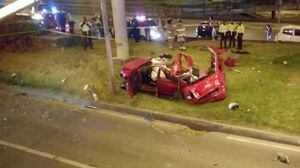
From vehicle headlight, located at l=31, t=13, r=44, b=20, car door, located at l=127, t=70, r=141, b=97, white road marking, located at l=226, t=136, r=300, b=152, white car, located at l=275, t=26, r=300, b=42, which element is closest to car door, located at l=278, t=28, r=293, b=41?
white car, located at l=275, t=26, r=300, b=42

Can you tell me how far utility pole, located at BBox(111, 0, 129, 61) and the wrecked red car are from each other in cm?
259

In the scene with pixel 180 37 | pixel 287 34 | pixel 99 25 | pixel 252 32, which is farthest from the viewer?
pixel 252 32

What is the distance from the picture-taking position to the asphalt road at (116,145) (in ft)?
28.6

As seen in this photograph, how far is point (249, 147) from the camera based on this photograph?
927cm

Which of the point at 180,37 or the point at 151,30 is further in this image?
the point at 151,30

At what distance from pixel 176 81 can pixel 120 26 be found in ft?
14.6

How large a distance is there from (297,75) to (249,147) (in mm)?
5596

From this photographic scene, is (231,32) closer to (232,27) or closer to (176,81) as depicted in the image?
(232,27)

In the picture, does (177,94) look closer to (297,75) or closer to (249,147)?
(249,147)

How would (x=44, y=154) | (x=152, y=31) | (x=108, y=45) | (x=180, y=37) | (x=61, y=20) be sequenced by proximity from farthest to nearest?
(x=152, y=31), (x=61, y=20), (x=180, y=37), (x=108, y=45), (x=44, y=154)

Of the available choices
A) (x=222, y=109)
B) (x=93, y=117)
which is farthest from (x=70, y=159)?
(x=222, y=109)

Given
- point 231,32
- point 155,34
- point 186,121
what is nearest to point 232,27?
point 231,32

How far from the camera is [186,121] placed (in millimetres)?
10695

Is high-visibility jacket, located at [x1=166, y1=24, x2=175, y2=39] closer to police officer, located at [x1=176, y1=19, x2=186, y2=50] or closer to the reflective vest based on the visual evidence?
police officer, located at [x1=176, y1=19, x2=186, y2=50]
